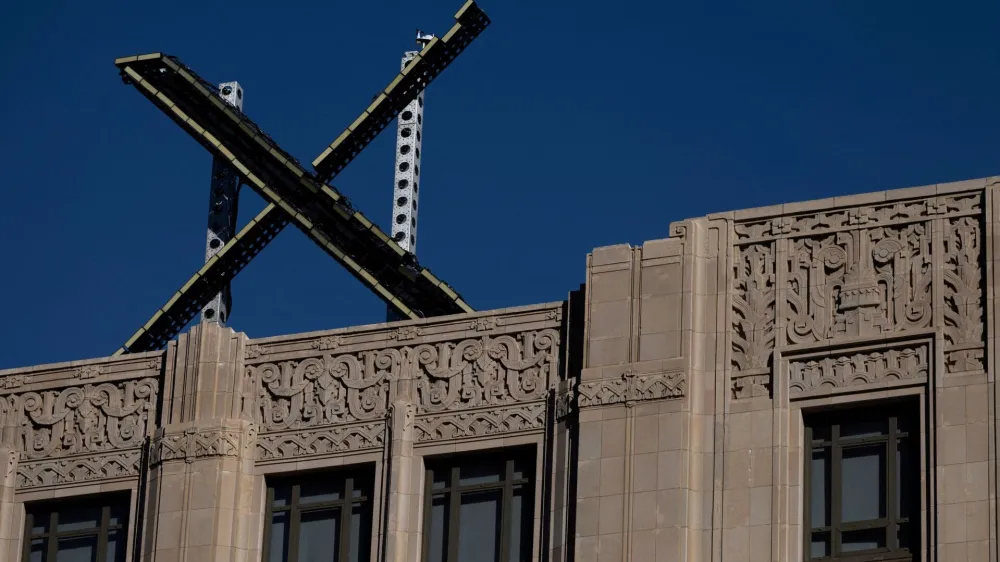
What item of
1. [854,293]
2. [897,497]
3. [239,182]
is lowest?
[897,497]

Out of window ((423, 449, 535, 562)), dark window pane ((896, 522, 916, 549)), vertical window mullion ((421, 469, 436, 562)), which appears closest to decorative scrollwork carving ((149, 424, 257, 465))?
vertical window mullion ((421, 469, 436, 562))

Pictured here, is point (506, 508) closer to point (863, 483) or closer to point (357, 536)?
point (357, 536)

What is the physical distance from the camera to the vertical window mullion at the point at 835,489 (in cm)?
4791

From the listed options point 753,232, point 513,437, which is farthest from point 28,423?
→ point 753,232

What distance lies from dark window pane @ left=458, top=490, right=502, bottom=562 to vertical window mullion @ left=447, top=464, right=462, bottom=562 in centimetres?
6

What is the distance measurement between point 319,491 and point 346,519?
2.68ft

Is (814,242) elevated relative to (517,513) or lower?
elevated

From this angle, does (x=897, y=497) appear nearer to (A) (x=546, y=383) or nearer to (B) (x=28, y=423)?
(A) (x=546, y=383)

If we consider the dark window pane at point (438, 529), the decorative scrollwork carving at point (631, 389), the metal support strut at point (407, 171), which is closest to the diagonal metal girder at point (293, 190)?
the metal support strut at point (407, 171)

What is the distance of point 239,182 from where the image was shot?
63250 mm

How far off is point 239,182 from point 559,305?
44.8 feet

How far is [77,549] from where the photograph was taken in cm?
5359

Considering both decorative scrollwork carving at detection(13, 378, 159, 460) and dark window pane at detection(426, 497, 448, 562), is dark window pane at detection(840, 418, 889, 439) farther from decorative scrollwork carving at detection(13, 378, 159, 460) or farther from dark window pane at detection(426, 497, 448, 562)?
decorative scrollwork carving at detection(13, 378, 159, 460)

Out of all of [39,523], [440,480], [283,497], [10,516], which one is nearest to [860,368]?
[440,480]
